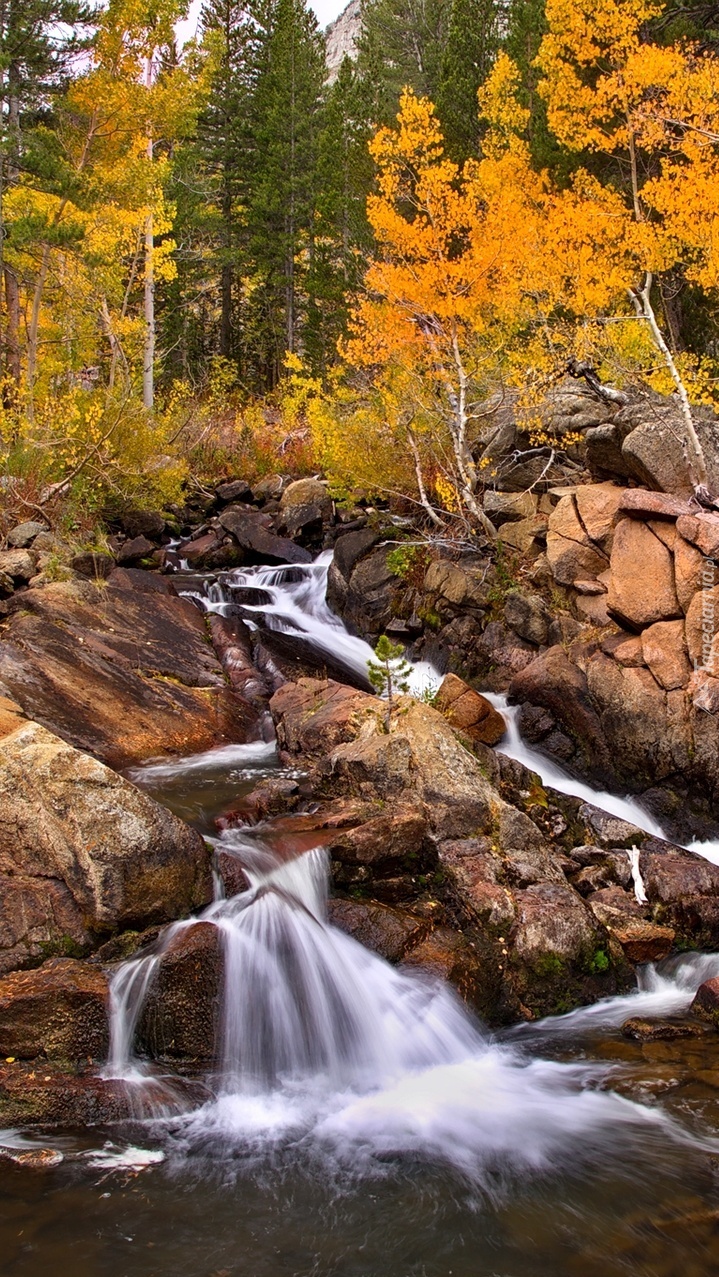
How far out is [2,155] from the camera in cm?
1339

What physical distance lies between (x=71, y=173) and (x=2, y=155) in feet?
5.04

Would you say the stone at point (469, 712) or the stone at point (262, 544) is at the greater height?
the stone at point (262, 544)

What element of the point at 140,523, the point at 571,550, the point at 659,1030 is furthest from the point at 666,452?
the point at 140,523

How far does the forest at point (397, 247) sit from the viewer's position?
1205 cm

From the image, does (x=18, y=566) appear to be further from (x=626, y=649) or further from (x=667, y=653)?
(x=667, y=653)

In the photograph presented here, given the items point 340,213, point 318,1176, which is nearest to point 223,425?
point 340,213

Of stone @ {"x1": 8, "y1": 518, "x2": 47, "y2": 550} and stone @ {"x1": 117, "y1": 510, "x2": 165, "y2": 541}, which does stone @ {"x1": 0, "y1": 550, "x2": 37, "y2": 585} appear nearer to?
stone @ {"x1": 8, "y1": 518, "x2": 47, "y2": 550}

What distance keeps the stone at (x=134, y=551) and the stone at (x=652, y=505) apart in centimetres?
903

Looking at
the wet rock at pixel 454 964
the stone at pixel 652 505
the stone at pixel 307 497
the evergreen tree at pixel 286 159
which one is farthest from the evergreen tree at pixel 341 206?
the wet rock at pixel 454 964

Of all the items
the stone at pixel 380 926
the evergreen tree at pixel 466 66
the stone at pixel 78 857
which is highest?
the evergreen tree at pixel 466 66

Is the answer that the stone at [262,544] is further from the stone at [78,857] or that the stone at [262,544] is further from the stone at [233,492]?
the stone at [78,857]

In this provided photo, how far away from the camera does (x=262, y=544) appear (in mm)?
16328

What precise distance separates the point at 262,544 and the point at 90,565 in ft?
14.4

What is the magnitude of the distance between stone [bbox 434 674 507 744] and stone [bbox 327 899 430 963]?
3599 mm
